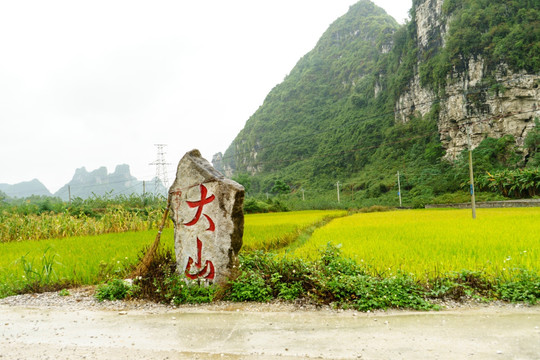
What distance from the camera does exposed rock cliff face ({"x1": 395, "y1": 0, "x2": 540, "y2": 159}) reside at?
30391 mm

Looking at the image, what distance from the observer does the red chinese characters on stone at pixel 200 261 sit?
364 cm

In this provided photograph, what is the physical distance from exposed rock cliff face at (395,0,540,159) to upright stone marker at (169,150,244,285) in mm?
27337

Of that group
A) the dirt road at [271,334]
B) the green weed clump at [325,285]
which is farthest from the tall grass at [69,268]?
the green weed clump at [325,285]

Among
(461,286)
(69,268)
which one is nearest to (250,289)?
(461,286)

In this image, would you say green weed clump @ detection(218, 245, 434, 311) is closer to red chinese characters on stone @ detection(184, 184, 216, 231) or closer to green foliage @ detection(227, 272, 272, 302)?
green foliage @ detection(227, 272, 272, 302)

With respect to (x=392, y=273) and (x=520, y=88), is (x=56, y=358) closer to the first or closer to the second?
(x=392, y=273)

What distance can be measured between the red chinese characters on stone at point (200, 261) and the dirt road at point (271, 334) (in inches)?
20.3

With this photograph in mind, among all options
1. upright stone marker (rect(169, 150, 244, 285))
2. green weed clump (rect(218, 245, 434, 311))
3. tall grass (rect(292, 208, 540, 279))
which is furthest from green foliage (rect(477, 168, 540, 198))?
upright stone marker (rect(169, 150, 244, 285))

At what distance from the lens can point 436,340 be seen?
2.30 meters

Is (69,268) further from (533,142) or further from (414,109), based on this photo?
(414,109)

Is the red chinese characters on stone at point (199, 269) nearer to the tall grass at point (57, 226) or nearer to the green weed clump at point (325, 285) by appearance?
the green weed clump at point (325, 285)

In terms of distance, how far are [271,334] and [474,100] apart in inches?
1617

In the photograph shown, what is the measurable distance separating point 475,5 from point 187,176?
47.0 m

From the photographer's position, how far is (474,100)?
34.6 metres
